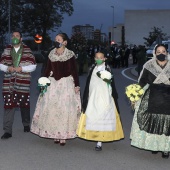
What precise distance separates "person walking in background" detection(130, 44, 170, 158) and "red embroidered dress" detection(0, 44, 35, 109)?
7.64 feet

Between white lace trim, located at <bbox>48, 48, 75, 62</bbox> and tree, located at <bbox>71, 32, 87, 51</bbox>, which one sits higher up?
tree, located at <bbox>71, 32, 87, 51</bbox>

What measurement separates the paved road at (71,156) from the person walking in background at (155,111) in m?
Answer: 0.25

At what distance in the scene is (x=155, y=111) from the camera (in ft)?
23.1

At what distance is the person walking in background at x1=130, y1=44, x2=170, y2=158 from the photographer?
6.96 m

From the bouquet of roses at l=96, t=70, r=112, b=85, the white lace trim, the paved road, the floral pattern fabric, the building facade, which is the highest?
the building facade

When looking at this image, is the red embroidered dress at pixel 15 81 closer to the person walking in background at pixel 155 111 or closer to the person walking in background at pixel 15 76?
the person walking in background at pixel 15 76

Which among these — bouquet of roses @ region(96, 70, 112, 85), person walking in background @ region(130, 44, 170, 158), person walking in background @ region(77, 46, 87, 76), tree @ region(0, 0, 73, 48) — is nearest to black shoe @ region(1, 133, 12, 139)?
bouquet of roses @ region(96, 70, 112, 85)

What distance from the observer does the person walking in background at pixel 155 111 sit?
696 centimetres

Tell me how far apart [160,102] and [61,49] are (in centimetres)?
193

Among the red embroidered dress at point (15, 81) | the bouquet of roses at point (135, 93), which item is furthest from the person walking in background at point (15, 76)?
the bouquet of roses at point (135, 93)

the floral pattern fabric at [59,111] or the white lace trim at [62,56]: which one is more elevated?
the white lace trim at [62,56]

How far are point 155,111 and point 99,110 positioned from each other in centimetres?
92

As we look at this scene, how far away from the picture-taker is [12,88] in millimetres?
8555

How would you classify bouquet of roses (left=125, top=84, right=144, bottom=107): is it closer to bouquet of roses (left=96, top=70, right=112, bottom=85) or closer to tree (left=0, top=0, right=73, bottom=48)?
bouquet of roses (left=96, top=70, right=112, bottom=85)
